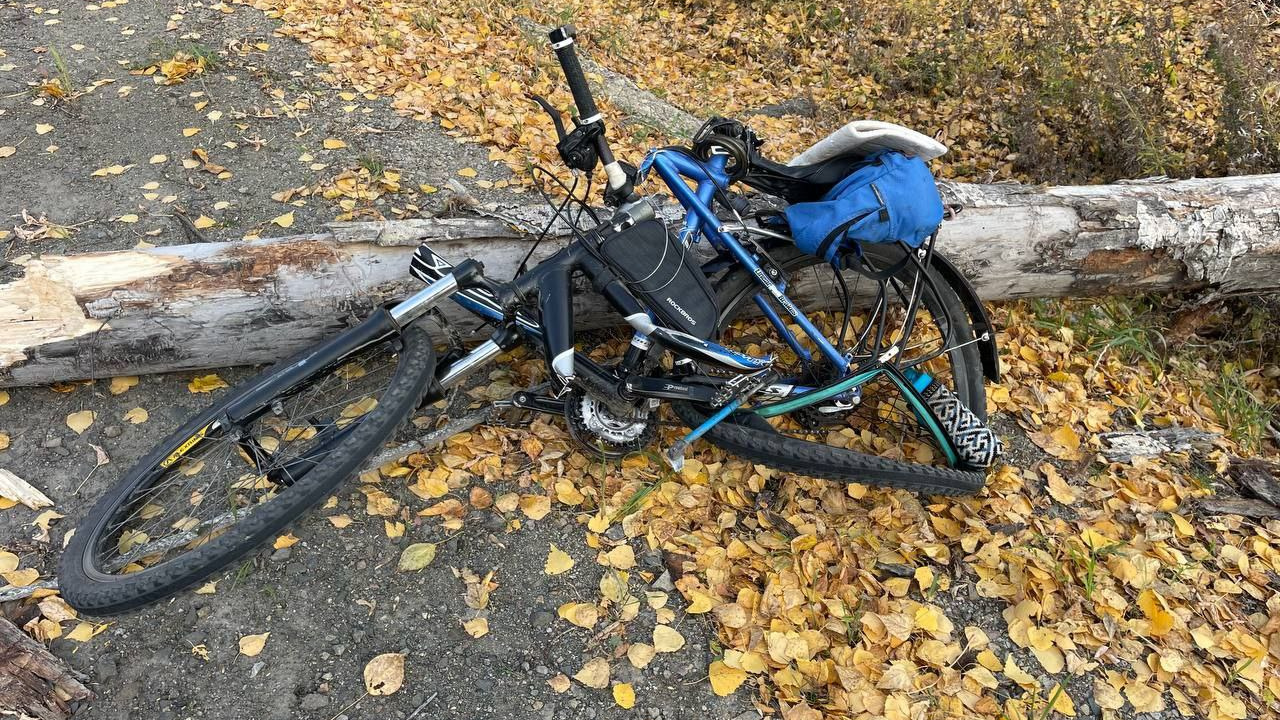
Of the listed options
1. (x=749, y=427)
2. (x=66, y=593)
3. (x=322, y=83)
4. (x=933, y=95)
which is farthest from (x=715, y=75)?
(x=66, y=593)

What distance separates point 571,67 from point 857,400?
1944 millimetres

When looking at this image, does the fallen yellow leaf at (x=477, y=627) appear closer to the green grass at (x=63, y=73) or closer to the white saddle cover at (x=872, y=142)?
the white saddle cover at (x=872, y=142)

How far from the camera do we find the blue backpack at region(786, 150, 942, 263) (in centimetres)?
303

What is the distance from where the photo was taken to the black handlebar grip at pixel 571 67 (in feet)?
8.35

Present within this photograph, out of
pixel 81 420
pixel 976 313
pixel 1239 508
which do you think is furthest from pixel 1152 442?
pixel 81 420

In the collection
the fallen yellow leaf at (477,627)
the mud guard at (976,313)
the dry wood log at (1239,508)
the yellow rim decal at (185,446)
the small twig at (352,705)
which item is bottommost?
the small twig at (352,705)

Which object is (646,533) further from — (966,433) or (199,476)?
(199,476)

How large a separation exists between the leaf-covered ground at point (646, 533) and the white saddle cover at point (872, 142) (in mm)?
1487

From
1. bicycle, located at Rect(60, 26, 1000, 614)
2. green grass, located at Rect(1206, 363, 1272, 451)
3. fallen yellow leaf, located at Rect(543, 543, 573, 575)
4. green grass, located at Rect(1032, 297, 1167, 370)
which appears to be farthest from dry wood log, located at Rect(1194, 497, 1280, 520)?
fallen yellow leaf, located at Rect(543, 543, 573, 575)

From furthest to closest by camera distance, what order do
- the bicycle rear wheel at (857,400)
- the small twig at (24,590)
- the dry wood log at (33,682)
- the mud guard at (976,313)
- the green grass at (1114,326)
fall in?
1. the green grass at (1114,326)
2. the mud guard at (976,313)
3. the bicycle rear wheel at (857,400)
4. the small twig at (24,590)
5. the dry wood log at (33,682)

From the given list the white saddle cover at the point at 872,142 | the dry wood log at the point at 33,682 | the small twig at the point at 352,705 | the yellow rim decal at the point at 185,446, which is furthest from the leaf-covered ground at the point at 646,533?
the white saddle cover at the point at 872,142

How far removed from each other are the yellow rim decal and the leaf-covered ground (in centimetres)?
53

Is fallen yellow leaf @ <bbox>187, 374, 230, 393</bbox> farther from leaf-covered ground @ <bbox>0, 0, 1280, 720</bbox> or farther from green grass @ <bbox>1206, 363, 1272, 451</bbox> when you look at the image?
green grass @ <bbox>1206, 363, 1272, 451</bbox>

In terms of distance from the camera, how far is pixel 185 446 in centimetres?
284
